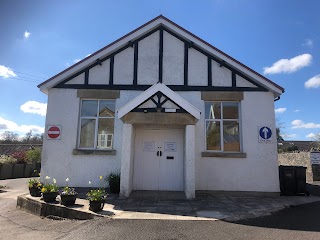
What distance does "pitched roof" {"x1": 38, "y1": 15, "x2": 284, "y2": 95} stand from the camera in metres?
10.6

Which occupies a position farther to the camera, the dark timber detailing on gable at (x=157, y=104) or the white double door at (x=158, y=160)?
the white double door at (x=158, y=160)

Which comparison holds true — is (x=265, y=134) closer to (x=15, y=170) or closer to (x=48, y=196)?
(x=48, y=196)

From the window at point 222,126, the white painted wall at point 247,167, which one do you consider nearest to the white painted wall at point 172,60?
the window at point 222,126

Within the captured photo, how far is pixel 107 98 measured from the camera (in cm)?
1102

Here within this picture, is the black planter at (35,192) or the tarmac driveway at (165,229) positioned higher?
the black planter at (35,192)

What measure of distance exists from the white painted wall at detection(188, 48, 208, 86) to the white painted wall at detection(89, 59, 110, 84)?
140 inches

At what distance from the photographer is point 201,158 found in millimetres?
10453

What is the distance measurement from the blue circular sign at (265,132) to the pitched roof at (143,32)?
1588mm

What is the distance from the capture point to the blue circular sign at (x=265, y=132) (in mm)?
10477

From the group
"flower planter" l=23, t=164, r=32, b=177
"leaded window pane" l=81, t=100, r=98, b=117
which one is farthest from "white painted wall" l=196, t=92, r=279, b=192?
"flower planter" l=23, t=164, r=32, b=177

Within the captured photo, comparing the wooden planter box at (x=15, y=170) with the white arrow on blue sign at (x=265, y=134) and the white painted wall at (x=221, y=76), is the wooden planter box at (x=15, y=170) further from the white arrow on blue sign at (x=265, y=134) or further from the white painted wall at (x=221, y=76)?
the white arrow on blue sign at (x=265, y=134)

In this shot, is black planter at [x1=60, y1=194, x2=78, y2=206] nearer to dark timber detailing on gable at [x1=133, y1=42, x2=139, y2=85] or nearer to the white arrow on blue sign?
dark timber detailing on gable at [x1=133, y1=42, x2=139, y2=85]

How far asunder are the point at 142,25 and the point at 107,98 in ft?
11.5

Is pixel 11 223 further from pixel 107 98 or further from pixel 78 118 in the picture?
pixel 107 98
